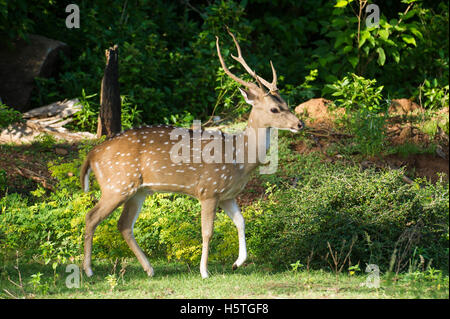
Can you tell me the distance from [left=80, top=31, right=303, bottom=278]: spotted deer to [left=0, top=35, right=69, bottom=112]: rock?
207 inches

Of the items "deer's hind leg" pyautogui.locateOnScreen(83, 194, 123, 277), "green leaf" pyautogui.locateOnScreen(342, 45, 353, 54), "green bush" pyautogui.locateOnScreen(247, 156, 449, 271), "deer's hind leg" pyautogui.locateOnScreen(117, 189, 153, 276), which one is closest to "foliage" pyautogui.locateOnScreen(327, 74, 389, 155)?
"green leaf" pyautogui.locateOnScreen(342, 45, 353, 54)

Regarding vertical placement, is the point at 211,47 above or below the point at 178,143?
above

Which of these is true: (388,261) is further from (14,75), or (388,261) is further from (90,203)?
(14,75)

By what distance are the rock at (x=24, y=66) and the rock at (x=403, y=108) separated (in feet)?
19.4

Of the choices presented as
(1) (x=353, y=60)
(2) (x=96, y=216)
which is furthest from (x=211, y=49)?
(2) (x=96, y=216)

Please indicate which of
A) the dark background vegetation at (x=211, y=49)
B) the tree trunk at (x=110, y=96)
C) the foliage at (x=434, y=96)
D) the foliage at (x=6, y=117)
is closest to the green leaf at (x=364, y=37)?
the dark background vegetation at (x=211, y=49)

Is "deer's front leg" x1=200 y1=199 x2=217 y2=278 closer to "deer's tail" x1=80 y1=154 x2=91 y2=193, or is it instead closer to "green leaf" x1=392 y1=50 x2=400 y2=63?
"deer's tail" x1=80 y1=154 x2=91 y2=193

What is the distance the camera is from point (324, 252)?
22.2ft

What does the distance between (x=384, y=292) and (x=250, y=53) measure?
7832 millimetres

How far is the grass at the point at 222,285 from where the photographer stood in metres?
5.55

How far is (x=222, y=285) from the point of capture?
238 inches

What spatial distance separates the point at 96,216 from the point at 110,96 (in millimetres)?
3202

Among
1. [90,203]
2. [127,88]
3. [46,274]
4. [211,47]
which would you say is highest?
[211,47]
